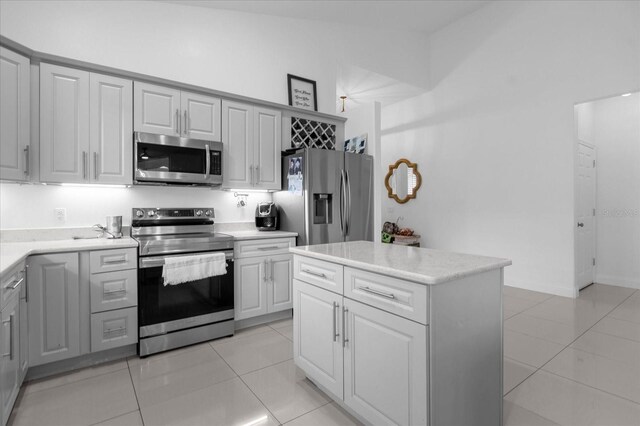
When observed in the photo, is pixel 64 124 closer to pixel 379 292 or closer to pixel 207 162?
pixel 207 162

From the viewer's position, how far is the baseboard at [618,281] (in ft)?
14.5

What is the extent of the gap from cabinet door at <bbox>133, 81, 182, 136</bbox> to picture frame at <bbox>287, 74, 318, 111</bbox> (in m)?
1.49

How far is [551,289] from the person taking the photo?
166 inches

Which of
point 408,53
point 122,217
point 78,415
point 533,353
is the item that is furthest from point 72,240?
point 408,53

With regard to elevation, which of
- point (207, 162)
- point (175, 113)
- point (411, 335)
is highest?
point (175, 113)

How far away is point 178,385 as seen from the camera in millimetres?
2139

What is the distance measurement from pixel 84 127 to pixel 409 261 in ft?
8.76

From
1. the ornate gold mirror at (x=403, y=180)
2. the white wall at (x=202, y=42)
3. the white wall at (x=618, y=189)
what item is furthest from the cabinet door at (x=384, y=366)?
the white wall at (x=618, y=189)

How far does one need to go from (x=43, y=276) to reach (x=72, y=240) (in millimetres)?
533

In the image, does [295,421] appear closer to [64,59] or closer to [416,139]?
[64,59]

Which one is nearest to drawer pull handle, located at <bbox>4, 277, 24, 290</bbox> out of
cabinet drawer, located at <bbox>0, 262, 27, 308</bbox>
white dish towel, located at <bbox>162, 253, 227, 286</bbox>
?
cabinet drawer, located at <bbox>0, 262, 27, 308</bbox>

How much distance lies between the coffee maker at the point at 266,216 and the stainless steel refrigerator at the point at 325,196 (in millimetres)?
139

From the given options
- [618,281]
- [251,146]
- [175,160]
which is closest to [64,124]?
[175,160]

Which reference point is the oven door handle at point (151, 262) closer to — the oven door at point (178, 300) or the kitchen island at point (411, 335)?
the oven door at point (178, 300)
